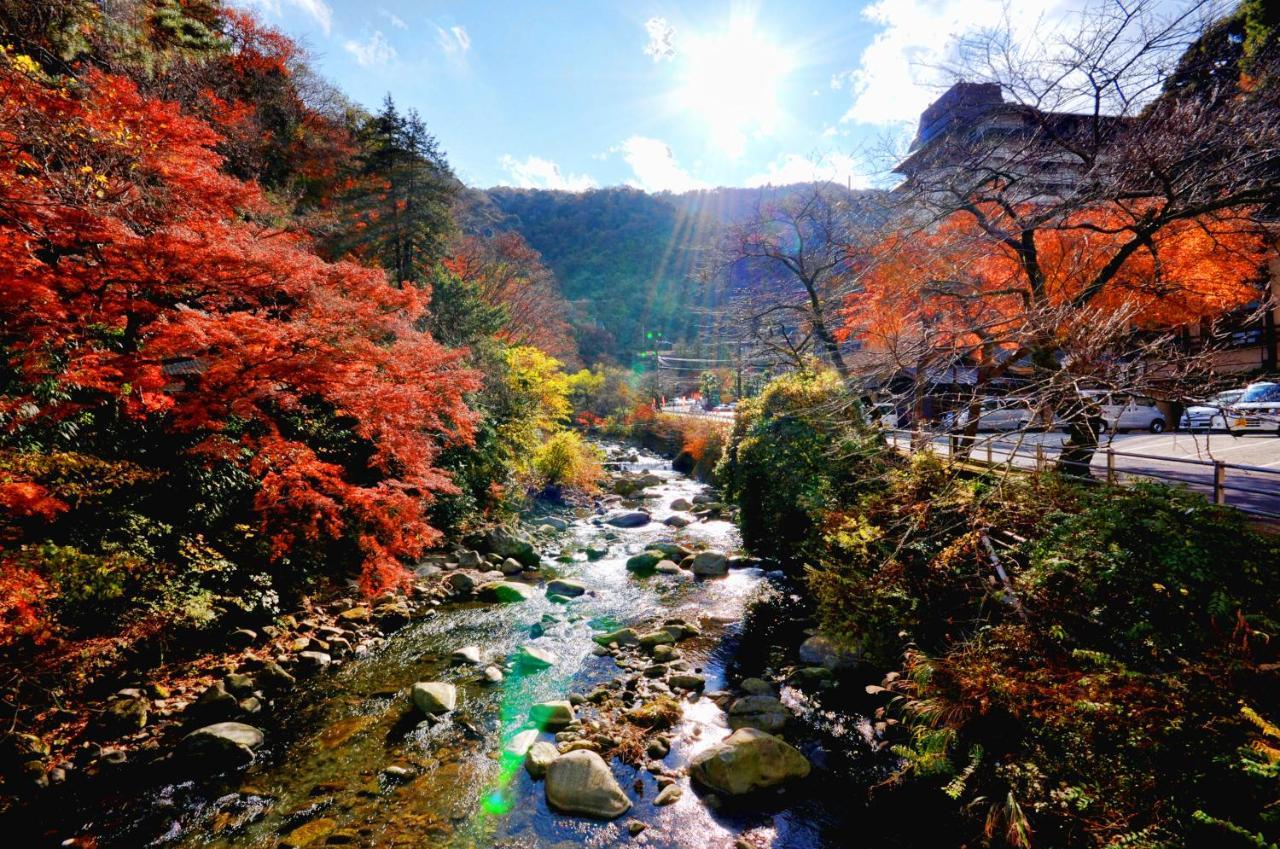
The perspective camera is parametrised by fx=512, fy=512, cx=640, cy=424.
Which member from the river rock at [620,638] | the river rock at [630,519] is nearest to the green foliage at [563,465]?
the river rock at [630,519]

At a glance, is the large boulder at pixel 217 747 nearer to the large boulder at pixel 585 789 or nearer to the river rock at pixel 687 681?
the large boulder at pixel 585 789

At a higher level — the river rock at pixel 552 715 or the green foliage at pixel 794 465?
the green foliage at pixel 794 465

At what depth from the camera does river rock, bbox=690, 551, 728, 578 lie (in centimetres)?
1130

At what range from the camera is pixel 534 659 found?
7637 millimetres

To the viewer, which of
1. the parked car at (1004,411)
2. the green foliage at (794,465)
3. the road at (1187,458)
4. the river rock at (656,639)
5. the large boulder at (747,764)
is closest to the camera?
the parked car at (1004,411)

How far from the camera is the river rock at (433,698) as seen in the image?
6375 millimetres

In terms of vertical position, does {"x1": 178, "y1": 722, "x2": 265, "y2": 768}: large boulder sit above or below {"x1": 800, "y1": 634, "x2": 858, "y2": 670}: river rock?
above

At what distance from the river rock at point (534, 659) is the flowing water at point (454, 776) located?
0.38 feet

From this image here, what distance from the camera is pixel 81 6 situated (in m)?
10.3

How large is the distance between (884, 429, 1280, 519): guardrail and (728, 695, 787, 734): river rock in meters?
3.58

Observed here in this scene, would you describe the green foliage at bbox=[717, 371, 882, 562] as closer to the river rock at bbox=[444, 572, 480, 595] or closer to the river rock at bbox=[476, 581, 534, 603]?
the river rock at bbox=[476, 581, 534, 603]

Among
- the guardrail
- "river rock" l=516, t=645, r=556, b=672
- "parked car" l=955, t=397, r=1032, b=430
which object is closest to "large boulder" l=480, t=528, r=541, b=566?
"river rock" l=516, t=645, r=556, b=672

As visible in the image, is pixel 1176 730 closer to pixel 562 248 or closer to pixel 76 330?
pixel 76 330

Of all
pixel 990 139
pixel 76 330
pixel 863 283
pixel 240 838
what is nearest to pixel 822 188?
pixel 863 283
